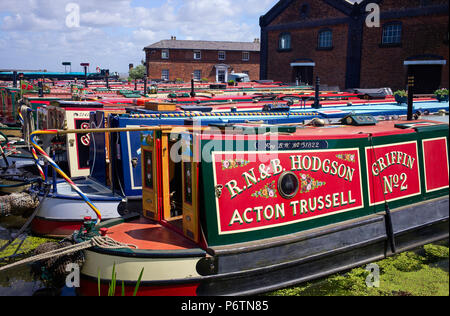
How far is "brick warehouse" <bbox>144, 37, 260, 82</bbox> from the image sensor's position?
155 feet

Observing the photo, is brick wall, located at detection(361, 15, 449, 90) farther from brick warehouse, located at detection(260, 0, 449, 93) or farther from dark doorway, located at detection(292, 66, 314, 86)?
dark doorway, located at detection(292, 66, 314, 86)

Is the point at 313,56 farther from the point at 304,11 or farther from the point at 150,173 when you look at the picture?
the point at 150,173

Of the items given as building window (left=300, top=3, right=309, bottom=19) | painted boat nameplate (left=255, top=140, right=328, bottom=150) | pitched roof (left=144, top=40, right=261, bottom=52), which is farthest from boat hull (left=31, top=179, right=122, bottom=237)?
pitched roof (left=144, top=40, right=261, bottom=52)

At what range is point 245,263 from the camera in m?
5.93

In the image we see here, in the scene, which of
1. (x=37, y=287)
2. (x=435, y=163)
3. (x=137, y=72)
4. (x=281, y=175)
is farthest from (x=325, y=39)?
(x=137, y=72)

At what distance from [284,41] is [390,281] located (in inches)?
1115

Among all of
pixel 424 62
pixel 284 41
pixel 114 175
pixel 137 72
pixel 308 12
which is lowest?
pixel 114 175

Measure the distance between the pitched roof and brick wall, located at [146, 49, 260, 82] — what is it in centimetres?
45

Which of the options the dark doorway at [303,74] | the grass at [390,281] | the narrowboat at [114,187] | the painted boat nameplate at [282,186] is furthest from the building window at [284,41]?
the grass at [390,281]

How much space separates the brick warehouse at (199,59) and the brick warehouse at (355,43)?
48.8 feet

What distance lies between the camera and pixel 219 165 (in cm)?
588

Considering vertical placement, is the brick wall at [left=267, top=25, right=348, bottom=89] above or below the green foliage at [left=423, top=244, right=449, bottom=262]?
above

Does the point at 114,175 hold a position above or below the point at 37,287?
above

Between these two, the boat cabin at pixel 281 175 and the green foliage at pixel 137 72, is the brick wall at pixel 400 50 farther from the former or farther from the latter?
the green foliage at pixel 137 72
